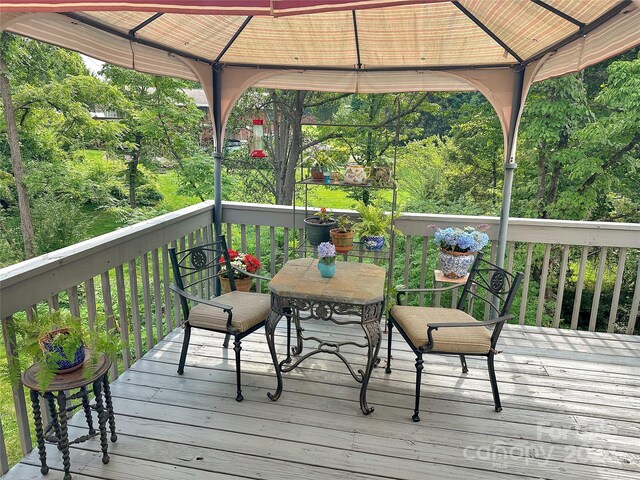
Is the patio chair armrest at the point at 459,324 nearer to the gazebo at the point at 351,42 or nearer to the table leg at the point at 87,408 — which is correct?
the gazebo at the point at 351,42

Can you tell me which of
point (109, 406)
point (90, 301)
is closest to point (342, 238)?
point (90, 301)

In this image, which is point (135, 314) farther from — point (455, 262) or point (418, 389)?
point (455, 262)

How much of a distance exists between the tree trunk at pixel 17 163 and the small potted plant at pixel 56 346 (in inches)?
278

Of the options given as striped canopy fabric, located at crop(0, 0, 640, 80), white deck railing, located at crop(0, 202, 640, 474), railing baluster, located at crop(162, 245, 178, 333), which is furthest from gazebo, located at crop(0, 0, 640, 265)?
railing baluster, located at crop(162, 245, 178, 333)

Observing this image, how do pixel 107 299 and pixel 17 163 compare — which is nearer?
pixel 107 299

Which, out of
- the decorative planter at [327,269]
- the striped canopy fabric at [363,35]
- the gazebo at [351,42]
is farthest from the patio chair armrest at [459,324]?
the striped canopy fabric at [363,35]

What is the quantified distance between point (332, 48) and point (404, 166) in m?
6.32

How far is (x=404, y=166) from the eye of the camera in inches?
362

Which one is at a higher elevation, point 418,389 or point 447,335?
point 447,335

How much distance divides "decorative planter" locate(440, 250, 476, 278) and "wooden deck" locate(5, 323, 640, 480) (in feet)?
2.05

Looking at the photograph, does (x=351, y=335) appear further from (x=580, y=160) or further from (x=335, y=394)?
(x=580, y=160)

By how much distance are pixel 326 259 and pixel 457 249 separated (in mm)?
1097

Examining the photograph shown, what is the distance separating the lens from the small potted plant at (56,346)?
1.74m

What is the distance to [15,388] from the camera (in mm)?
1932
